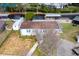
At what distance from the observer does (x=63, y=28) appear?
9.84ft

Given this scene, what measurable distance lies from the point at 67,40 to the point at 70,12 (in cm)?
25

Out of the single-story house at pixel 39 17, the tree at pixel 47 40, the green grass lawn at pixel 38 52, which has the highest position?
the single-story house at pixel 39 17

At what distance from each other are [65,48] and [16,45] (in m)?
0.43

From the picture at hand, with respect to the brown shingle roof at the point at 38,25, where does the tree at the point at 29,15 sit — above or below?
above

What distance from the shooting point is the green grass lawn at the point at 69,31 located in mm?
2977

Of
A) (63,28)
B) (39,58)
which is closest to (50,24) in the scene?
(63,28)

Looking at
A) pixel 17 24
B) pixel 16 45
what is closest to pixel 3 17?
pixel 17 24

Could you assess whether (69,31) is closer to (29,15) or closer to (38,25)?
(38,25)

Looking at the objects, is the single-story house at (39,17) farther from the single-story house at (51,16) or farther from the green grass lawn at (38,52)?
the green grass lawn at (38,52)

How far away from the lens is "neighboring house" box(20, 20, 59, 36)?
2.99m

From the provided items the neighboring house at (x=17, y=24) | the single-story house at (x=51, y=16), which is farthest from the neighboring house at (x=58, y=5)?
the neighboring house at (x=17, y=24)

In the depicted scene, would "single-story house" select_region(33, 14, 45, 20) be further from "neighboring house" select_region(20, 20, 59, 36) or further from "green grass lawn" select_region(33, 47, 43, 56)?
"green grass lawn" select_region(33, 47, 43, 56)

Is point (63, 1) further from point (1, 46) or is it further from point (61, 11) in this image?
point (1, 46)

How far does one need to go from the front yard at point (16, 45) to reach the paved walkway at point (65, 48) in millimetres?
239
